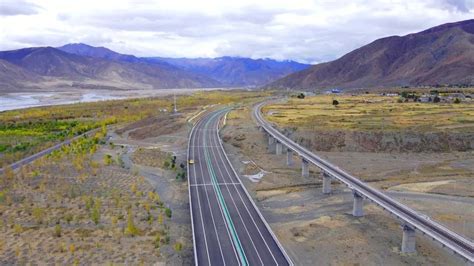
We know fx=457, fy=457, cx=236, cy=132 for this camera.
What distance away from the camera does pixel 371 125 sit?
99.8 metres

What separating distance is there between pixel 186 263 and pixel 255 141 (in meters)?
55.5

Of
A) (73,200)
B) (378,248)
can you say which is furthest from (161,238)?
(378,248)

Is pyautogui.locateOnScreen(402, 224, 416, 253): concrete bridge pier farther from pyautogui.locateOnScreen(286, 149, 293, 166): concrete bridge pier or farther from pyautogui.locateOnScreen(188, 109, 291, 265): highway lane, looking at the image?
pyautogui.locateOnScreen(286, 149, 293, 166): concrete bridge pier

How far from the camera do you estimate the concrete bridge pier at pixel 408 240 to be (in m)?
41.3

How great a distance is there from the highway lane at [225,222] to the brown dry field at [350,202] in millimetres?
2518

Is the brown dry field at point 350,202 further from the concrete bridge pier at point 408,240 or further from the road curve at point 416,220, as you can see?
the road curve at point 416,220

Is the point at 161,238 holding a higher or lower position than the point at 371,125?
lower

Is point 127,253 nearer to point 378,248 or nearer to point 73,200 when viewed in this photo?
point 73,200

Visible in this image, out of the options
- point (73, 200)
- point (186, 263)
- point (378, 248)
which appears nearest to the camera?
point (186, 263)

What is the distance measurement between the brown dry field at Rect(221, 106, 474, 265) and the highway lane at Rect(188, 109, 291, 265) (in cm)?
252

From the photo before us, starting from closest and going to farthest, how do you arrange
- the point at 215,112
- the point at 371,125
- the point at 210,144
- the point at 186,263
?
the point at 186,263 → the point at 210,144 → the point at 371,125 → the point at 215,112

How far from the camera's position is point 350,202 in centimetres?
5725

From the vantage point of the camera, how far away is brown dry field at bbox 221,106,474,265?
42.8m

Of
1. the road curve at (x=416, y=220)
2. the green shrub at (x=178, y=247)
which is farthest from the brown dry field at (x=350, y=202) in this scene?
the green shrub at (x=178, y=247)
